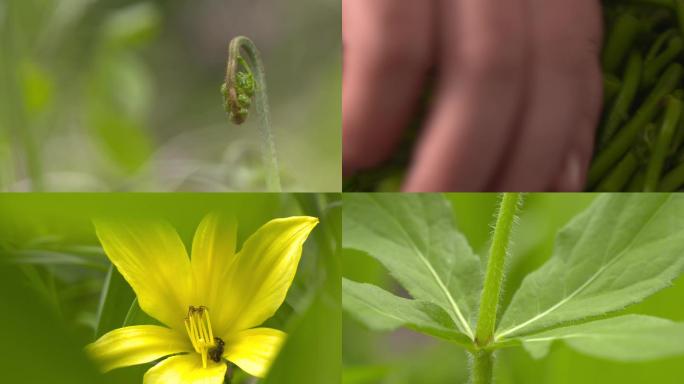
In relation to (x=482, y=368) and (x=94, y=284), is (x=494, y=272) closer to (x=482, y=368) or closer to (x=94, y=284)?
(x=482, y=368)

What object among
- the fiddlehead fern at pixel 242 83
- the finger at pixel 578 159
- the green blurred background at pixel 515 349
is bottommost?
the green blurred background at pixel 515 349

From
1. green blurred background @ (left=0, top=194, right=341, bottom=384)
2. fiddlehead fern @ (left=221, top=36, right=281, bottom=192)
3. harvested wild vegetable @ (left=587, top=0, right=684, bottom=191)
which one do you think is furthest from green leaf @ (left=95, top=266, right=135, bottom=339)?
harvested wild vegetable @ (left=587, top=0, right=684, bottom=191)

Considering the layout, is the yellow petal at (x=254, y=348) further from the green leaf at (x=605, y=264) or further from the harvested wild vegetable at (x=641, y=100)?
the harvested wild vegetable at (x=641, y=100)

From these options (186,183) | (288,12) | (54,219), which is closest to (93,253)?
(54,219)

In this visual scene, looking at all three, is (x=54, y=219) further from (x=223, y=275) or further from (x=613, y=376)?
(x=613, y=376)

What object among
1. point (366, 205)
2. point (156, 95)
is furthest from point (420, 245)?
point (156, 95)

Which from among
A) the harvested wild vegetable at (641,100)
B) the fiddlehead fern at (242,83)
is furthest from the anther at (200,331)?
the harvested wild vegetable at (641,100)

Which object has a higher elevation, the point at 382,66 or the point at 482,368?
the point at 382,66
